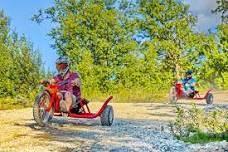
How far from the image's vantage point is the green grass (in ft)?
40.0

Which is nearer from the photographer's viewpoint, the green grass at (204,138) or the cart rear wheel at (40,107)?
the green grass at (204,138)

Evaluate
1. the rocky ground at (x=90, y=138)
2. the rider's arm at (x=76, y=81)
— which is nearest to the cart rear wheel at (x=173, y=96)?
the rocky ground at (x=90, y=138)

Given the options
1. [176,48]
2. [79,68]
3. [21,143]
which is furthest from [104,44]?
[21,143]

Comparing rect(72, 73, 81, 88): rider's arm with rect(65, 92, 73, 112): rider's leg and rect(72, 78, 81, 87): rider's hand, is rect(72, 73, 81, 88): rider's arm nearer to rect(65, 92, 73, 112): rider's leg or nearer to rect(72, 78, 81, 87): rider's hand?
rect(72, 78, 81, 87): rider's hand

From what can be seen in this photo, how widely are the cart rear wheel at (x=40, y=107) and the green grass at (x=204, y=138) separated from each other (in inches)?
147

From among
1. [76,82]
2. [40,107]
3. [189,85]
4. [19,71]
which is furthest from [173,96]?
[40,107]

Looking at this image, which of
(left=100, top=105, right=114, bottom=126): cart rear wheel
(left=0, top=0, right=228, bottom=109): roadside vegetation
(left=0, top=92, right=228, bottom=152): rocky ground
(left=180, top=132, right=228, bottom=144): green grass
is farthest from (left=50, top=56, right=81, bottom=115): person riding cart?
(left=0, top=0, right=228, bottom=109): roadside vegetation

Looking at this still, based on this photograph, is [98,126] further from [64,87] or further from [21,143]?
[21,143]

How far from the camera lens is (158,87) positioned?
56781mm

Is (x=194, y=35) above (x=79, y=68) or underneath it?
above

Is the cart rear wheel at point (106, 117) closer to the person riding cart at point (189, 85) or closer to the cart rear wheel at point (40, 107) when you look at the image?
the cart rear wheel at point (40, 107)

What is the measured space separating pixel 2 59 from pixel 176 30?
84.9 ft

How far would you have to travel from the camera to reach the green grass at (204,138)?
1220 centimetres

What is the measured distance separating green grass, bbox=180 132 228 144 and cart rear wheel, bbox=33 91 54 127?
12.3 feet
